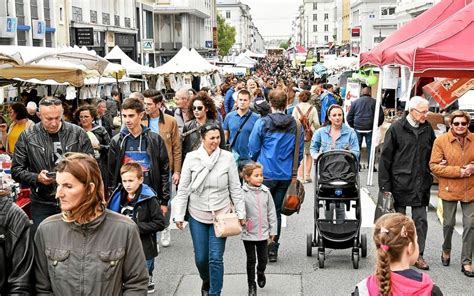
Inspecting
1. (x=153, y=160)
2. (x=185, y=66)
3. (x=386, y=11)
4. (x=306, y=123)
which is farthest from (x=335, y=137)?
(x=386, y=11)

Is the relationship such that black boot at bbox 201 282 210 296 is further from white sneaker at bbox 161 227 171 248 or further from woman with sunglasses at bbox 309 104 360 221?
woman with sunglasses at bbox 309 104 360 221

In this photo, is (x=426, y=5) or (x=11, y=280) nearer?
(x=11, y=280)

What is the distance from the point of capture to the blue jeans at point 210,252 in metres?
6.44

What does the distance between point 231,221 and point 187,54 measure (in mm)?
21534

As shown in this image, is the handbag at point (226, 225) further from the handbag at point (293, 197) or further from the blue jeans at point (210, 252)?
the handbag at point (293, 197)

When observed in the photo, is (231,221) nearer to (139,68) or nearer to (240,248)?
(240,248)

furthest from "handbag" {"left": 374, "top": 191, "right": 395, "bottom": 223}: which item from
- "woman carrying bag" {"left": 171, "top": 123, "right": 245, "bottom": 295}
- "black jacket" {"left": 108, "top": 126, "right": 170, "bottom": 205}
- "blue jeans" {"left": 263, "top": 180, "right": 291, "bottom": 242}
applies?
"black jacket" {"left": 108, "top": 126, "right": 170, "bottom": 205}

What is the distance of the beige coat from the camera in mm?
7809

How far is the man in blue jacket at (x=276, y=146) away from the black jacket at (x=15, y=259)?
183 inches

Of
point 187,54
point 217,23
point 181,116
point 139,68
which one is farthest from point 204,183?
point 217,23

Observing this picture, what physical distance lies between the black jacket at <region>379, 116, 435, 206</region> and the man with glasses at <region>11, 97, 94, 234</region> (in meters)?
3.30

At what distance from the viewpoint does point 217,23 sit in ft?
376

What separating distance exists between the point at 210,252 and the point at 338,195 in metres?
2.16

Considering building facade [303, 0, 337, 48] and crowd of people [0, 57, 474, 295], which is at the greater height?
building facade [303, 0, 337, 48]
